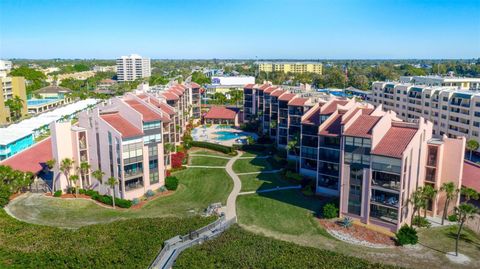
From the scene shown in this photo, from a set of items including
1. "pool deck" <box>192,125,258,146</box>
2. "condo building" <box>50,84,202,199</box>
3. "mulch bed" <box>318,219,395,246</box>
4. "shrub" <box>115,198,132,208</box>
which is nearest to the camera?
"mulch bed" <box>318,219,395,246</box>

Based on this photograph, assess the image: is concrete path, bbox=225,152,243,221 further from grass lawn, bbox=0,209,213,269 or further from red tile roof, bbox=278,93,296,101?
red tile roof, bbox=278,93,296,101

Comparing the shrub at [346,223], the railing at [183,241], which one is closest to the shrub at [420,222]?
the shrub at [346,223]

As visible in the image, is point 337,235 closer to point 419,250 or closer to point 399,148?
point 419,250

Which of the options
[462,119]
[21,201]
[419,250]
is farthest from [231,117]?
[419,250]

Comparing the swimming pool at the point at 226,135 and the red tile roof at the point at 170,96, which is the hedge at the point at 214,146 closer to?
the swimming pool at the point at 226,135

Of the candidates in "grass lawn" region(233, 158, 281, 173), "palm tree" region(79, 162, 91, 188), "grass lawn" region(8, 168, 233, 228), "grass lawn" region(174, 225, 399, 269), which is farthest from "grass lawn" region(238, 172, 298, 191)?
"palm tree" region(79, 162, 91, 188)

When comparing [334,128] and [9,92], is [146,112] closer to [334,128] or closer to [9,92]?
[334,128]

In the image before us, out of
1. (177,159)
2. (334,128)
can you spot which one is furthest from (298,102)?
(177,159)
